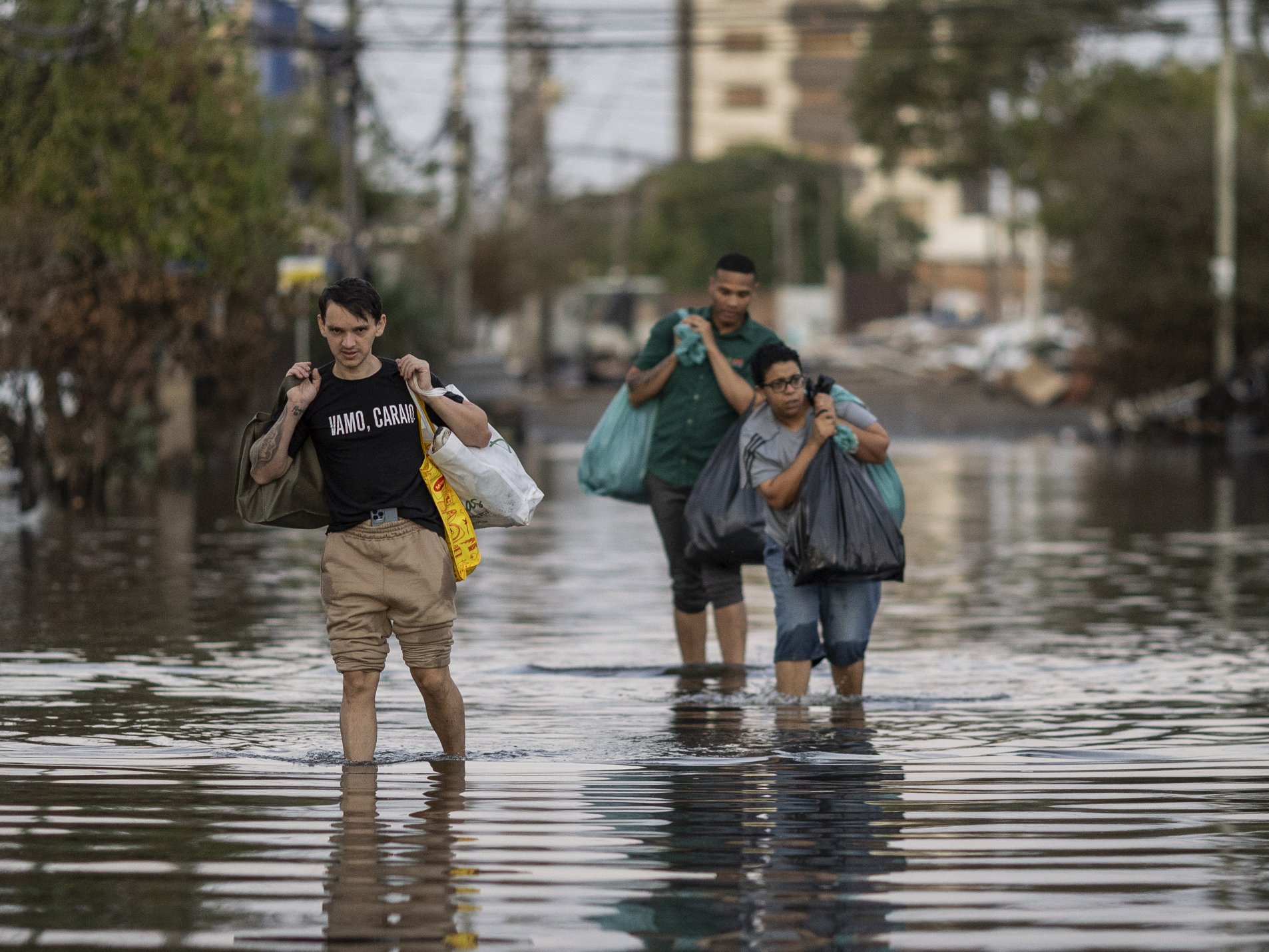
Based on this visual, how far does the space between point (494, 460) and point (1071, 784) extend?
6.83ft

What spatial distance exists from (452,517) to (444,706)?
70 centimetres

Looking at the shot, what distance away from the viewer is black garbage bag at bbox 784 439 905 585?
408 inches

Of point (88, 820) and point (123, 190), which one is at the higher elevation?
point (123, 190)

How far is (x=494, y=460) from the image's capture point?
8.55 m

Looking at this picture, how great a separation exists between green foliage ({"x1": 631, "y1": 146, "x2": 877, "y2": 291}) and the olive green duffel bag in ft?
444

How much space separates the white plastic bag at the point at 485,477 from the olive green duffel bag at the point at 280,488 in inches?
15.1

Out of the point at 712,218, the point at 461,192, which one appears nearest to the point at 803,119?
the point at 712,218

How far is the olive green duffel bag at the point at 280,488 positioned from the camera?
846 cm

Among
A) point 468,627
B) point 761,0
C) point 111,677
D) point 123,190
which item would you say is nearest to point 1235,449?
Result: point 123,190

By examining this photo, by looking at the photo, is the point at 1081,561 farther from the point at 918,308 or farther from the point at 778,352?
the point at 918,308

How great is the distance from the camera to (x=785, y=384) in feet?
33.9

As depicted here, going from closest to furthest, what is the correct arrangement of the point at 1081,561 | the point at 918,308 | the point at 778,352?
the point at 778,352, the point at 1081,561, the point at 918,308

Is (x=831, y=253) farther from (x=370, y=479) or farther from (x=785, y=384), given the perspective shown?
(x=370, y=479)

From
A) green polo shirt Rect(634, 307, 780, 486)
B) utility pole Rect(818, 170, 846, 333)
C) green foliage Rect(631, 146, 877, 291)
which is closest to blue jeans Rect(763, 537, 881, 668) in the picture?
green polo shirt Rect(634, 307, 780, 486)
